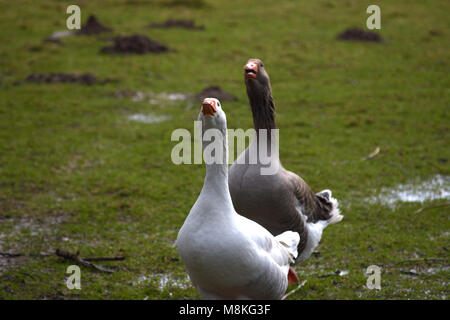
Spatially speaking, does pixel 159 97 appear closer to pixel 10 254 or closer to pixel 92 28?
pixel 10 254

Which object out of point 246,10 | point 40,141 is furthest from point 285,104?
point 246,10

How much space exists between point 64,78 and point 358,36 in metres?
8.59

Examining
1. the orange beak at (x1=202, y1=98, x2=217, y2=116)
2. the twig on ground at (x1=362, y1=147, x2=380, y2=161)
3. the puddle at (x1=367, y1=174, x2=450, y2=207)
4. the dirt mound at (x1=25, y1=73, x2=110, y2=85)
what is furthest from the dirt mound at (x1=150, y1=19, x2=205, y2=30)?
the orange beak at (x1=202, y1=98, x2=217, y2=116)

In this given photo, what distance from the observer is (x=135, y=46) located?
564 inches

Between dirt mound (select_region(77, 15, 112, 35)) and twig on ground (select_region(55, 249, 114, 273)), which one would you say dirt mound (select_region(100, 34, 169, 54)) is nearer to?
dirt mound (select_region(77, 15, 112, 35))

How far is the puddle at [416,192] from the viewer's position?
685cm

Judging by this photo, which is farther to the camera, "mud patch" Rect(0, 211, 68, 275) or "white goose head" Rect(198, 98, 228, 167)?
"mud patch" Rect(0, 211, 68, 275)

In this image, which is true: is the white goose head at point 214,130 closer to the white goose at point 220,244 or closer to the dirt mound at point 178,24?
the white goose at point 220,244

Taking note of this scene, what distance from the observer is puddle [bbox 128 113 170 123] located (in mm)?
9945

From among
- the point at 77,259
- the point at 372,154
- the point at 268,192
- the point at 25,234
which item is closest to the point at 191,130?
the point at 372,154

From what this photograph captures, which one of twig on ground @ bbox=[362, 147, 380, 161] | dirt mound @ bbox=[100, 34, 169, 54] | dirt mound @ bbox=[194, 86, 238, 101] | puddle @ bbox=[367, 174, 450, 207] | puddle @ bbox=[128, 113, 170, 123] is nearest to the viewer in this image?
puddle @ bbox=[367, 174, 450, 207]

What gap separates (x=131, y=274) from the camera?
5.28m

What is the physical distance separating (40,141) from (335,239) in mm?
5468

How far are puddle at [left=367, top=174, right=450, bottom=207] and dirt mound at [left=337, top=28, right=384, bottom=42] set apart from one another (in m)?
8.65
